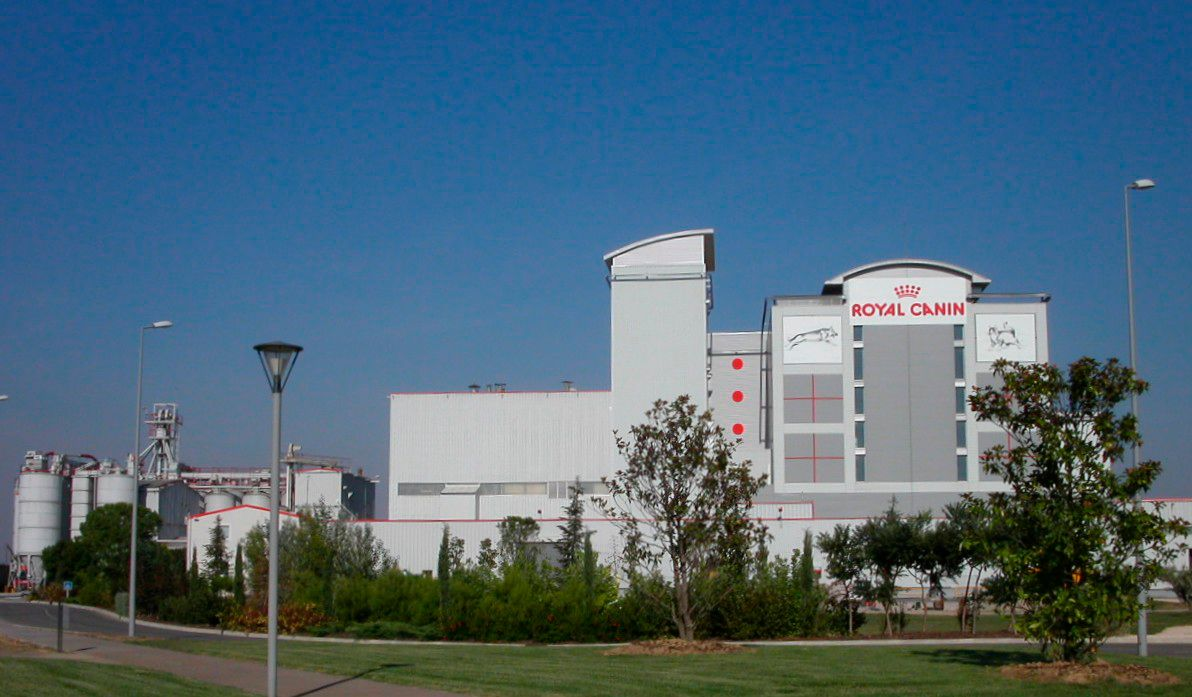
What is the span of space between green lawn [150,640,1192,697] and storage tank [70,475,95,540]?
67.4m

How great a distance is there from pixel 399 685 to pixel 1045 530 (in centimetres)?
1133

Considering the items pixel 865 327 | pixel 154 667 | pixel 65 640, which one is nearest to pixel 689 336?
pixel 865 327

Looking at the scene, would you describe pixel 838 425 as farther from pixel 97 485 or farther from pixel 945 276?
pixel 97 485

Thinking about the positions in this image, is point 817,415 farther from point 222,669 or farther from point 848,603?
point 222,669

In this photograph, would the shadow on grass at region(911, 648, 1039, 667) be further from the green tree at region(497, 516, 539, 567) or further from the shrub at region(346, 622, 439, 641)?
the green tree at region(497, 516, 539, 567)

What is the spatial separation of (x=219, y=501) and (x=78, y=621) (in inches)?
1463

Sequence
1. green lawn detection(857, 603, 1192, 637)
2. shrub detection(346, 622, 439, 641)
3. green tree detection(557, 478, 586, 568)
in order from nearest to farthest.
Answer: shrub detection(346, 622, 439, 641), green lawn detection(857, 603, 1192, 637), green tree detection(557, 478, 586, 568)

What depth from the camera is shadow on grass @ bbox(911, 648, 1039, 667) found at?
22266 millimetres

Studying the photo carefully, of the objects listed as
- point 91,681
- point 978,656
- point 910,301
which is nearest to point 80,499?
point 910,301

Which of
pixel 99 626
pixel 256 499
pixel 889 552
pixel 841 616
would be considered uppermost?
pixel 256 499

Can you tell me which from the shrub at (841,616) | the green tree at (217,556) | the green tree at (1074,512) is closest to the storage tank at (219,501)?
the green tree at (217,556)

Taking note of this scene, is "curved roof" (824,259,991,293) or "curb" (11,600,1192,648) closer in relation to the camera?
"curb" (11,600,1192,648)

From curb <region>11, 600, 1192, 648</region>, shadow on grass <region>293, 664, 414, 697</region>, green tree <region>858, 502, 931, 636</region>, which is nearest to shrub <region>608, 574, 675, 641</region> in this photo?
curb <region>11, 600, 1192, 648</region>

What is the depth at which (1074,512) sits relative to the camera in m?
19.7
